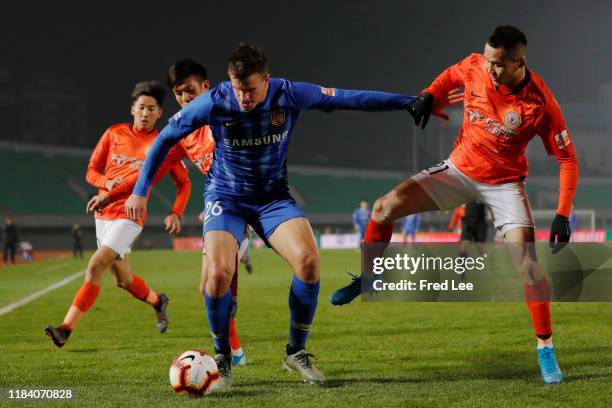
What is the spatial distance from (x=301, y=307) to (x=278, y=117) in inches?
49.7

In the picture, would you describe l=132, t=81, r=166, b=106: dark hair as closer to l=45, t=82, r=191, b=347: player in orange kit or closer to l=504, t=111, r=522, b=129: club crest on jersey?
l=45, t=82, r=191, b=347: player in orange kit

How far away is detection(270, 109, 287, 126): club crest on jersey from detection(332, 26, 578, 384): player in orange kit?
876 mm

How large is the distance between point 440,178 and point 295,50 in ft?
206

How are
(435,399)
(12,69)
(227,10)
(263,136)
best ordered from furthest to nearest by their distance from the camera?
(227,10) → (12,69) → (263,136) → (435,399)

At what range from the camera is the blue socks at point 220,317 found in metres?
5.19

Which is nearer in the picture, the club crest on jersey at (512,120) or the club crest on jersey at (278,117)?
the club crest on jersey at (278,117)

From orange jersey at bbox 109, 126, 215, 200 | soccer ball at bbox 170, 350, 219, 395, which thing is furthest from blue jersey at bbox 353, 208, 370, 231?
soccer ball at bbox 170, 350, 219, 395

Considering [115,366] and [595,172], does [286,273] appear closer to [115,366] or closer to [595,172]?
[115,366]

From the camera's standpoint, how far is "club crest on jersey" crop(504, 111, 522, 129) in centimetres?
546

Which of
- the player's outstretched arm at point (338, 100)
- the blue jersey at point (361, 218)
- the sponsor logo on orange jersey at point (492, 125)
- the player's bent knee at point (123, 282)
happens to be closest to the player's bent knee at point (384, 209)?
the sponsor logo on orange jersey at point (492, 125)

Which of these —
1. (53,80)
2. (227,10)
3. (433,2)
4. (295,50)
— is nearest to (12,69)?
(53,80)

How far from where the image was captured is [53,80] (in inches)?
2336

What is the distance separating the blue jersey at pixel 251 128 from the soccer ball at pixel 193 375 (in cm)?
111

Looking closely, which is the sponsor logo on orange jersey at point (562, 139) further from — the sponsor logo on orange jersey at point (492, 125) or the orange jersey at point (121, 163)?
the orange jersey at point (121, 163)
